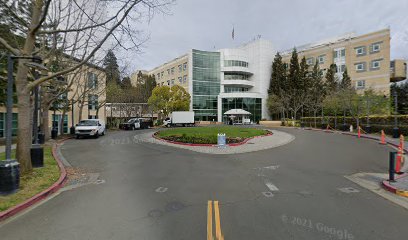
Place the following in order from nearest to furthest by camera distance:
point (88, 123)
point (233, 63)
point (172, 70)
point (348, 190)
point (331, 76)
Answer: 1. point (348, 190)
2. point (88, 123)
3. point (331, 76)
4. point (233, 63)
5. point (172, 70)

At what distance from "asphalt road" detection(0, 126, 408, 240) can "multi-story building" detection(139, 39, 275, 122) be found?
57233 millimetres

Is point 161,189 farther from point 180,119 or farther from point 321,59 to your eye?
point 321,59

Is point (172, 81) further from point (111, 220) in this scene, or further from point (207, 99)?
point (111, 220)

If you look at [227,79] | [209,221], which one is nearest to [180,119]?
[227,79]

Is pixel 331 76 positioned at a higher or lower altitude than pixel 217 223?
higher

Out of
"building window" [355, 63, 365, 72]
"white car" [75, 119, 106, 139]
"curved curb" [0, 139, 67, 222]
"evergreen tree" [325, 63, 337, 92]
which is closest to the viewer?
"curved curb" [0, 139, 67, 222]

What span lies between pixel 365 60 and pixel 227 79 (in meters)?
32.3

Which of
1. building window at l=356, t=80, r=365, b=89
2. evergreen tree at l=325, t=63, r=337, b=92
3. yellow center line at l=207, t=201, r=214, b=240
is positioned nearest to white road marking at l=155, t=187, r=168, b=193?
yellow center line at l=207, t=201, r=214, b=240

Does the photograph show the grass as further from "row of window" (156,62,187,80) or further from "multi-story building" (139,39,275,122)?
"row of window" (156,62,187,80)

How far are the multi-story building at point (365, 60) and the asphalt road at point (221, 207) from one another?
1827 inches

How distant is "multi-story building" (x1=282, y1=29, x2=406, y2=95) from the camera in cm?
4950

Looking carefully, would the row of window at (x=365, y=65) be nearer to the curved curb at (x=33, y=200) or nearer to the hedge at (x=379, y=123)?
the hedge at (x=379, y=123)

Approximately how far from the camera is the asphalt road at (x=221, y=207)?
4.59m

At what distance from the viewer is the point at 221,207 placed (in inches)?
229
